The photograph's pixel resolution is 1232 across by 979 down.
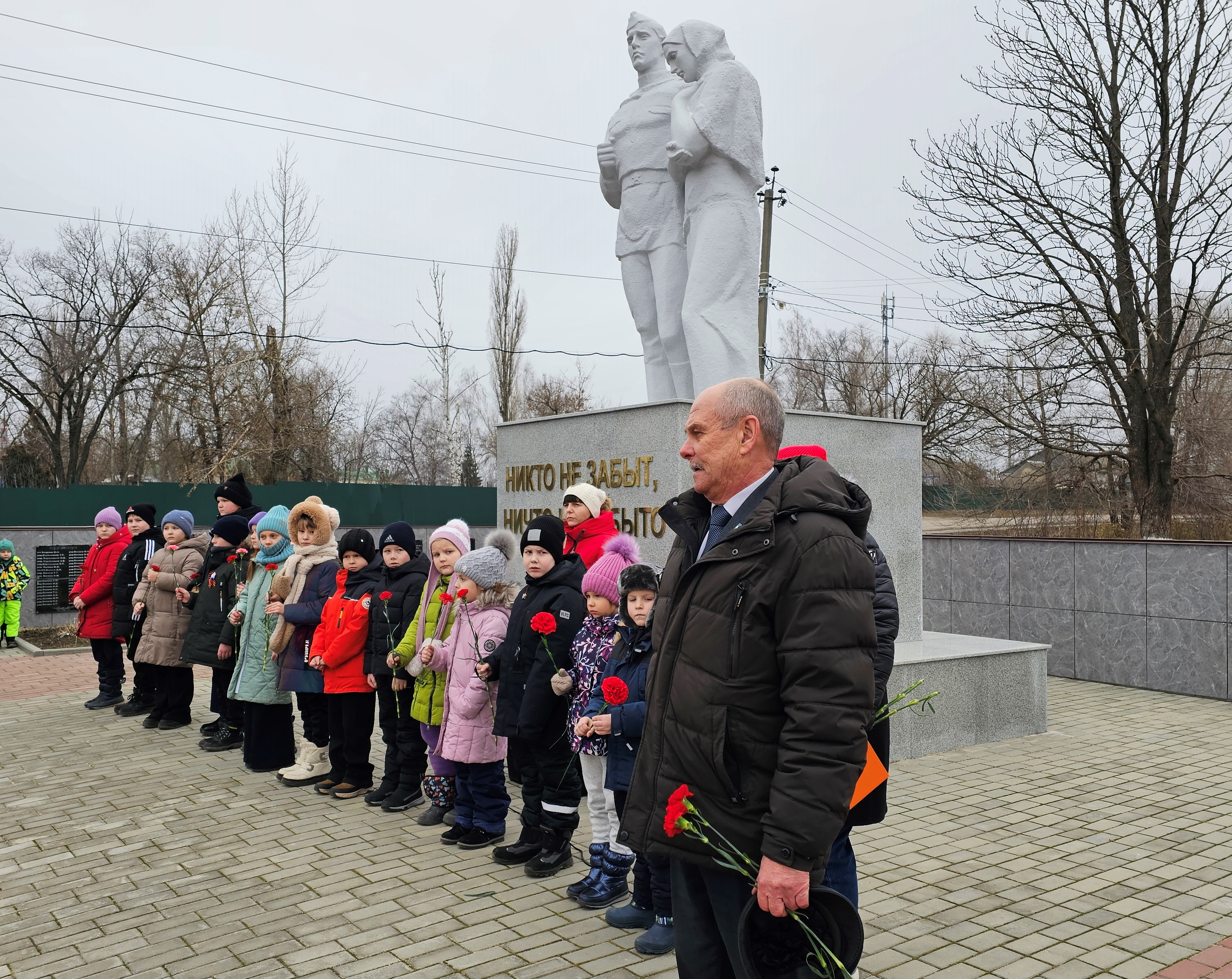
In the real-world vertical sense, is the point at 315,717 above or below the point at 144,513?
below

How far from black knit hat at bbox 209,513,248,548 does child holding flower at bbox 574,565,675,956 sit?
4.34m

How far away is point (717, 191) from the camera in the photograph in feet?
24.8

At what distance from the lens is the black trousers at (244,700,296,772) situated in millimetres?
6805

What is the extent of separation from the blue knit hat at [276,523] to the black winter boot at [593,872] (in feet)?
11.9

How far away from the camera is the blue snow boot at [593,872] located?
14.2ft

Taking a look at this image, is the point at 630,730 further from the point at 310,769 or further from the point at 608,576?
the point at 310,769

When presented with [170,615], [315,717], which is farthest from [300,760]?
[170,615]

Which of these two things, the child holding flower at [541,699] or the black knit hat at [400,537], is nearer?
the child holding flower at [541,699]

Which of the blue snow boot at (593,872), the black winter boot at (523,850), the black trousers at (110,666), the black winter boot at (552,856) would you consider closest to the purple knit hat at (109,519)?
the black trousers at (110,666)

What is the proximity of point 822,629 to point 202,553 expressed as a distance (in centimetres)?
739

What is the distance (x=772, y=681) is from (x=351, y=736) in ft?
14.8

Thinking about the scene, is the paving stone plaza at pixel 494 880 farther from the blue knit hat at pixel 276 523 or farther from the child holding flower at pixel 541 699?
the blue knit hat at pixel 276 523

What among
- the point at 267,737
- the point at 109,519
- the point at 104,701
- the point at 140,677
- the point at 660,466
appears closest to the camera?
the point at 267,737

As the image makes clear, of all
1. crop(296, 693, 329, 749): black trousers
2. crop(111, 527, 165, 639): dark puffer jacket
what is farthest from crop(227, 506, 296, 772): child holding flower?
crop(111, 527, 165, 639): dark puffer jacket
